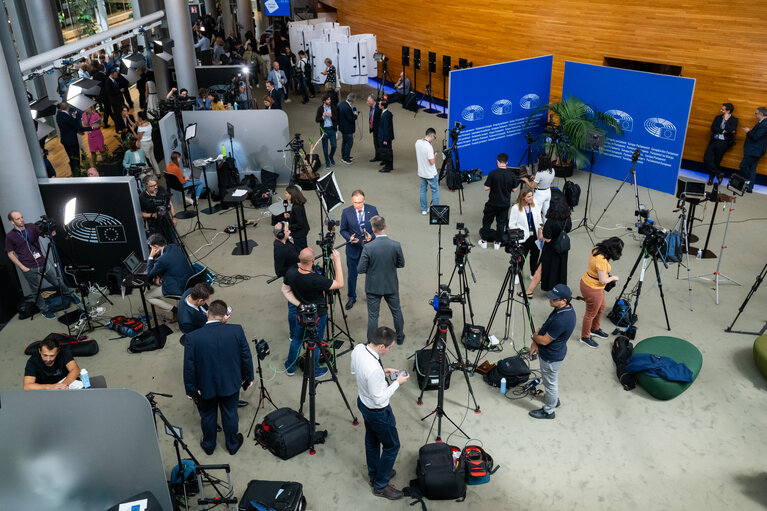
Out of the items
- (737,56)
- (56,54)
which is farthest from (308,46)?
(737,56)

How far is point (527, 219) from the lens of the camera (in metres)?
7.89

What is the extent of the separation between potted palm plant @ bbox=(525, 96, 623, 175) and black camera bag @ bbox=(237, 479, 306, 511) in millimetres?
8522

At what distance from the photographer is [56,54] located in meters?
9.24

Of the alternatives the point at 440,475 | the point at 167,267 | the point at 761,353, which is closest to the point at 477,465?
the point at 440,475

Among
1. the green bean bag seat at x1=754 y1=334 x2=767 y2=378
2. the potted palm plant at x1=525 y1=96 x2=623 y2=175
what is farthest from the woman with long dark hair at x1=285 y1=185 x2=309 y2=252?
the potted palm plant at x1=525 y1=96 x2=623 y2=175

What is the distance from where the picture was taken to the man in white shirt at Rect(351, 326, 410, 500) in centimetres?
459

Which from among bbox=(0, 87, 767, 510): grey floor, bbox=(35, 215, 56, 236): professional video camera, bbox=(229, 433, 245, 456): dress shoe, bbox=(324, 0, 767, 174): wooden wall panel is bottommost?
bbox=(0, 87, 767, 510): grey floor

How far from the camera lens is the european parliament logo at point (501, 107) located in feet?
39.2

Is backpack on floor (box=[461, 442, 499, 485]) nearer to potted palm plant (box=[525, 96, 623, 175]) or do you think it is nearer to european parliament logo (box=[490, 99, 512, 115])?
potted palm plant (box=[525, 96, 623, 175])

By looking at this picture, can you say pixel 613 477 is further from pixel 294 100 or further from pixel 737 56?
pixel 294 100

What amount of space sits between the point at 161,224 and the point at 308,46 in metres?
13.3

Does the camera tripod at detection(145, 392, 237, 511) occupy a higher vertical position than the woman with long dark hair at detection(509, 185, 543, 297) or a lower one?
lower

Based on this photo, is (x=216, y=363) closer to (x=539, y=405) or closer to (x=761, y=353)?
(x=539, y=405)

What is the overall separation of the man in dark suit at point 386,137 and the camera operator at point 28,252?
248 inches
